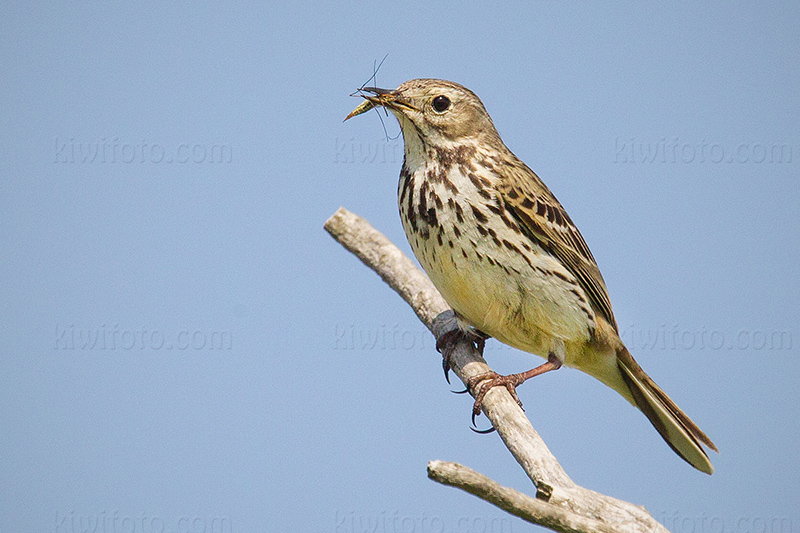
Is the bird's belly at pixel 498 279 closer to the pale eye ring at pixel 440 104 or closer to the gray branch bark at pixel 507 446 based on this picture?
the gray branch bark at pixel 507 446

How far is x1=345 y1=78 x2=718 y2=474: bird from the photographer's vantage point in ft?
19.0

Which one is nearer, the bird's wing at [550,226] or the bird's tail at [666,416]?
the bird's wing at [550,226]

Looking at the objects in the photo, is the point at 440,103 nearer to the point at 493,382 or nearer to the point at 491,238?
the point at 491,238

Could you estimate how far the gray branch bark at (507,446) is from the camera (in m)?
3.72

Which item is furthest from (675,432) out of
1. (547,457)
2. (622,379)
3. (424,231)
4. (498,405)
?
(424,231)

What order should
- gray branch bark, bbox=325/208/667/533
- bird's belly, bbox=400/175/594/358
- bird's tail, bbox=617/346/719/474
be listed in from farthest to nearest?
bird's tail, bbox=617/346/719/474 → bird's belly, bbox=400/175/594/358 → gray branch bark, bbox=325/208/667/533

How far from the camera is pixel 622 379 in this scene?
6.81 meters

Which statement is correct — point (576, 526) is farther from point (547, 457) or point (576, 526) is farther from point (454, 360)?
point (454, 360)

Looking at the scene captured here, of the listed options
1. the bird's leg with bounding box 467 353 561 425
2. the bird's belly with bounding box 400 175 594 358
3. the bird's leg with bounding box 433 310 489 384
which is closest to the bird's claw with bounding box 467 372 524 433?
the bird's leg with bounding box 467 353 561 425

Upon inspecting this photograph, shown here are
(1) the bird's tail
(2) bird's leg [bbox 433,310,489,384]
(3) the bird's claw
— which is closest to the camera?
(3) the bird's claw

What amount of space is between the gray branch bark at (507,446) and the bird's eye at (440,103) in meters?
1.65

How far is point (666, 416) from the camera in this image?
648 cm

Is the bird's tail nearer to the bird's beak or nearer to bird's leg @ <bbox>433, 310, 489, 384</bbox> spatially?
bird's leg @ <bbox>433, 310, 489, 384</bbox>

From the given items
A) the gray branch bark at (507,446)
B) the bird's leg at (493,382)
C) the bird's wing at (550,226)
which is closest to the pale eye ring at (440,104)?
the bird's wing at (550,226)
